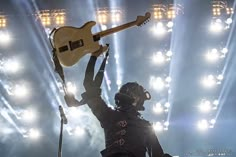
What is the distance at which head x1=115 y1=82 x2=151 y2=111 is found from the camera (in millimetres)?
3670

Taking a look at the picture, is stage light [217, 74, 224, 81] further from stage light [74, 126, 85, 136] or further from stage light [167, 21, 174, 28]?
stage light [74, 126, 85, 136]

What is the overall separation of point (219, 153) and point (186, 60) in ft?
25.3

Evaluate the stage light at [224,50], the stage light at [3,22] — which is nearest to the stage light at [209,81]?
the stage light at [224,50]

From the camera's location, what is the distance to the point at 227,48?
2066 cm

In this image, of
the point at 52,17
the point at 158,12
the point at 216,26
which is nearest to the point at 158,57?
the point at 158,12

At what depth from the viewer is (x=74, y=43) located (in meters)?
3.96

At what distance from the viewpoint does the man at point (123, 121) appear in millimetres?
3336

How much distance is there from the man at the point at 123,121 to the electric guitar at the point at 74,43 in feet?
0.67

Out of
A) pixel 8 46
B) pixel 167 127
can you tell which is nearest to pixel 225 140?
pixel 167 127

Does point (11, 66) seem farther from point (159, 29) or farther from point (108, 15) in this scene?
Answer: point (159, 29)

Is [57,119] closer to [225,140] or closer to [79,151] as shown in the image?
[79,151]

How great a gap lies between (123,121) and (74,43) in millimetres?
1031

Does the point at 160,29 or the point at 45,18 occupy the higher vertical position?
the point at 45,18

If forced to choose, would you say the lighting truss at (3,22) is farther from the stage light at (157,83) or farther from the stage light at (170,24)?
the stage light at (157,83)
